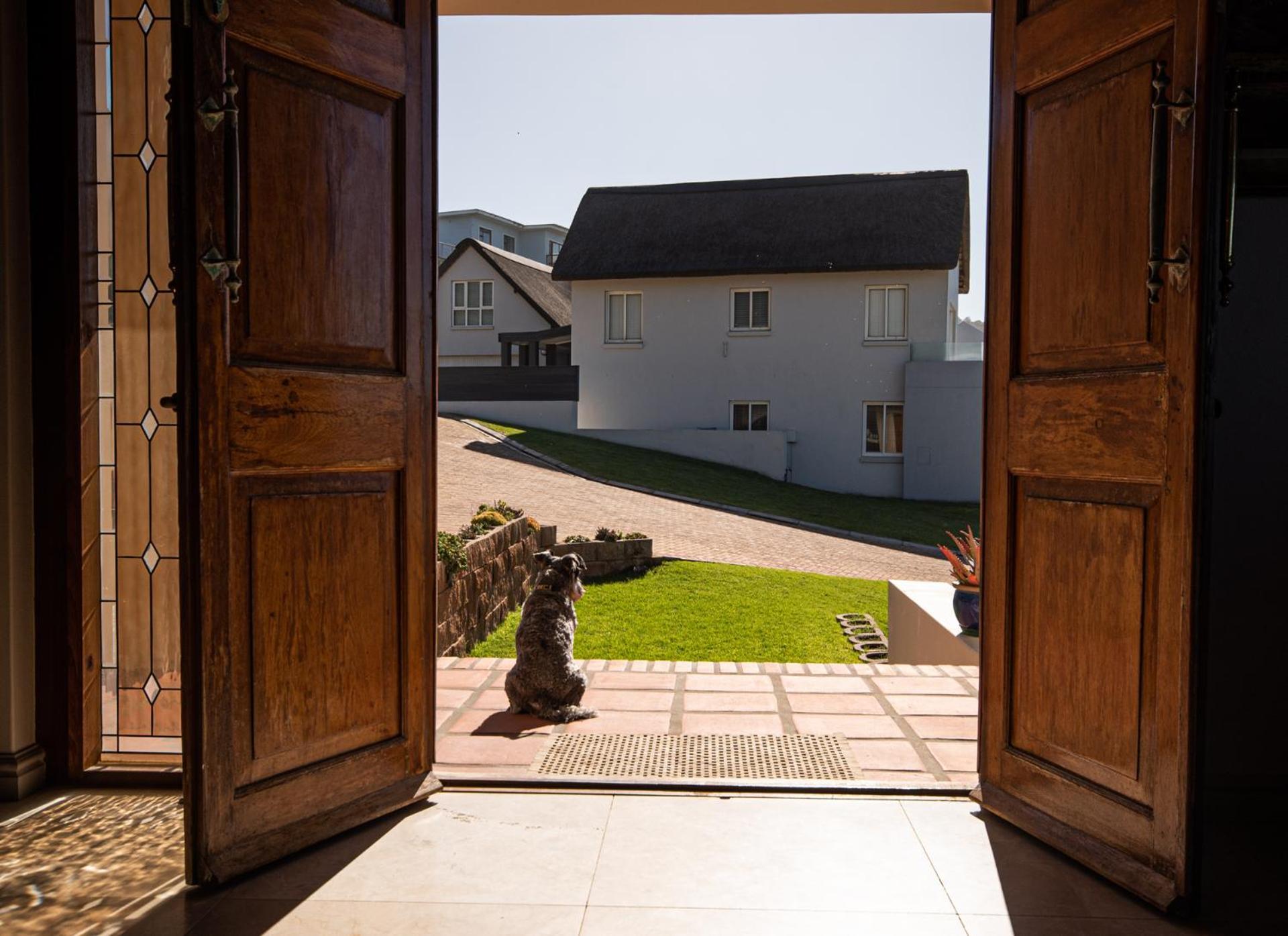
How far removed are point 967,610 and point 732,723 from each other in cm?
238

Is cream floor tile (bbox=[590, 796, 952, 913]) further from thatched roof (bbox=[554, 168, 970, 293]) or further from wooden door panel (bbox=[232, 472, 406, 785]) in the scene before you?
thatched roof (bbox=[554, 168, 970, 293])

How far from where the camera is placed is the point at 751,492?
66.0ft

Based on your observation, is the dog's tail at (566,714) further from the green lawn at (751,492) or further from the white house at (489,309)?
the white house at (489,309)

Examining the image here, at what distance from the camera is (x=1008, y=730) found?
3.50m

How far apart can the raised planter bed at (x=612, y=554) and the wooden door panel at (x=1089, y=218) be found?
846 cm

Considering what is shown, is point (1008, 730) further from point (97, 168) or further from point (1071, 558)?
point (97, 168)

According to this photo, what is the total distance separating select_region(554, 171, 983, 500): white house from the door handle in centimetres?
1982

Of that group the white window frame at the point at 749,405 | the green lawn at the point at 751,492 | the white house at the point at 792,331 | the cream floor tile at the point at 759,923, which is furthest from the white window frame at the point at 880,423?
the cream floor tile at the point at 759,923

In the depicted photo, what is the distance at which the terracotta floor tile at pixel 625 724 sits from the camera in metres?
4.42

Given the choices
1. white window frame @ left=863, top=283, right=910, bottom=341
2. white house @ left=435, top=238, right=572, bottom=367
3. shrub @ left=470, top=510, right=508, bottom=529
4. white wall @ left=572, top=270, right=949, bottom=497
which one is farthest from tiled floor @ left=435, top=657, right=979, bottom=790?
white house @ left=435, top=238, right=572, bottom=367

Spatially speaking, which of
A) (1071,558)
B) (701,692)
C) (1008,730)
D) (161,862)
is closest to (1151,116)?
(1071,558)

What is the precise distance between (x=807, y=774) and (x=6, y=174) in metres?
3.79

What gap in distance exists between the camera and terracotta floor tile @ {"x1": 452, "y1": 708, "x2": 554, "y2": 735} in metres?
4.39

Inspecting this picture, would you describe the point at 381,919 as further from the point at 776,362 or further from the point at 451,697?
the point at 776,362
